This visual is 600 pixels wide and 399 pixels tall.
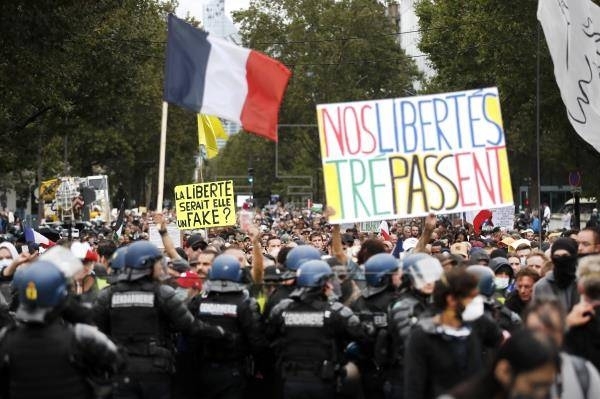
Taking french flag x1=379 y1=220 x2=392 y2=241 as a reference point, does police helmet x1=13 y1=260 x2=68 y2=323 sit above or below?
below

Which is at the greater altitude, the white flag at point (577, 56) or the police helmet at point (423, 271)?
the white flag at point (577, 56)

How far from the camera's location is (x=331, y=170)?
36.8 feet

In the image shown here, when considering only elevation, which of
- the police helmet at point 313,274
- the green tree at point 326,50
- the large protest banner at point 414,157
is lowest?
the police helmet at point 313,274

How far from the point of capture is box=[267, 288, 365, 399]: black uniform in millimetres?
9375

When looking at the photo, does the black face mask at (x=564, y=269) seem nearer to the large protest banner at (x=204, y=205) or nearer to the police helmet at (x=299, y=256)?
the police helmet at (x=299, y=256)

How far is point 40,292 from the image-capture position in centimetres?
731

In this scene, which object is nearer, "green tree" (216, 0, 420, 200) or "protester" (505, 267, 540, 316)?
"protester" (505, 267, 540, 316)

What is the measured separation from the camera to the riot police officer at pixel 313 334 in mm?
9375

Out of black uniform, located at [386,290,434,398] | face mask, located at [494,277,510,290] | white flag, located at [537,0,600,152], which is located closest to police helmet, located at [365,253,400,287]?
black uniform, located at [386,290,434,398]

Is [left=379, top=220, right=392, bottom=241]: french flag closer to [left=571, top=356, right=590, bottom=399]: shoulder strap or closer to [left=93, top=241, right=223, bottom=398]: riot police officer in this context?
[left=93, top=241, right=223, bottom=398]: riot police officer

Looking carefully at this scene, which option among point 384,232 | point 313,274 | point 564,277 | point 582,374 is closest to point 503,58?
point 384,232

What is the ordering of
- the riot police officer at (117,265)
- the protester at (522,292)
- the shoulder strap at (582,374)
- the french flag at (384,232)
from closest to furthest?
the shoulder strap at (582,374) → the riot police officer at (117,265) → the protester at (522,292) → the french flag at (384,232)

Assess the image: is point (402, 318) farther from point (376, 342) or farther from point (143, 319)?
point (143, 319)

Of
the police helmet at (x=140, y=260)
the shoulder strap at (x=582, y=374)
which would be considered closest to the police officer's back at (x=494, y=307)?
the police helmet at (x=140, y=260)
